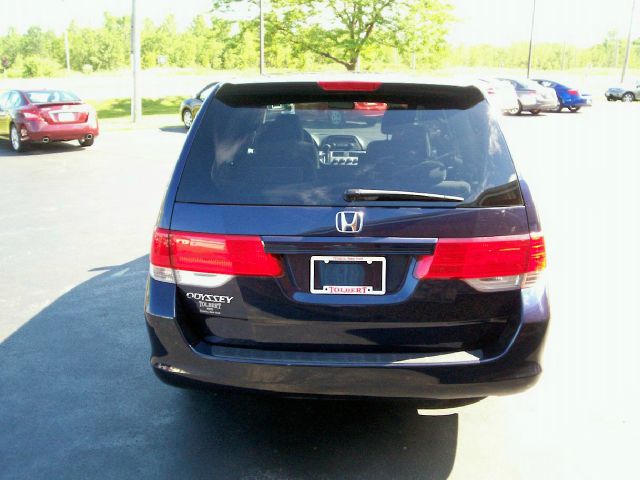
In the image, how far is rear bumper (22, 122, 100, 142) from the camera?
16.2 m

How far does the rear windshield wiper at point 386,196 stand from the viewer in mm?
2891

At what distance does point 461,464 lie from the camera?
328cm

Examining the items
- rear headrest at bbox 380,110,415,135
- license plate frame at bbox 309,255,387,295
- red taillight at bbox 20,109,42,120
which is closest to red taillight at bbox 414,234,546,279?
license plate frame at bbox 309,255,387,295

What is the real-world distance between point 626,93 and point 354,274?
4415 cm

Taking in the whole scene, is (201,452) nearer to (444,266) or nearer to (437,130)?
(444,266)

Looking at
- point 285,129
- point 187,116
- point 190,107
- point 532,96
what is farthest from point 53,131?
point 532,96

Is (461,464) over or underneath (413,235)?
underneath

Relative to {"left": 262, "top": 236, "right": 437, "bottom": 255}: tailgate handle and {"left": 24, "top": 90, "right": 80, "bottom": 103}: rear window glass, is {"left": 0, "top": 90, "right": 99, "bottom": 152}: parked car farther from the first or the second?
{"left": 262, "top": 236, "right": 437, "bottom": 255}: tailgate handle

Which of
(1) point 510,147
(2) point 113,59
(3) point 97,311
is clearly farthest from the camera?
(2) point 113,59

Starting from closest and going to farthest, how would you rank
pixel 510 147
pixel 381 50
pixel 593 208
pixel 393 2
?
pixel 510 147 → pixel 593 208 → pixel 393 2 → pixel 381 50

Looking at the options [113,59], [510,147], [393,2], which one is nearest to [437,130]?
[510,147]

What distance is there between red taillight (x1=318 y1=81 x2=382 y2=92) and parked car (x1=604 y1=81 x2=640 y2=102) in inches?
1716


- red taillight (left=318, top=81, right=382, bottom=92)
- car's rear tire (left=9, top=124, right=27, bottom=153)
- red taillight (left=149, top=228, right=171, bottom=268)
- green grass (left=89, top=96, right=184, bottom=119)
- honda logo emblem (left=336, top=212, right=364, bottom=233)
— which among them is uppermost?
red taillight (left=318, top=81, right=382, bottom=92)

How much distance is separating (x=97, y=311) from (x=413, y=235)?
3.44m
